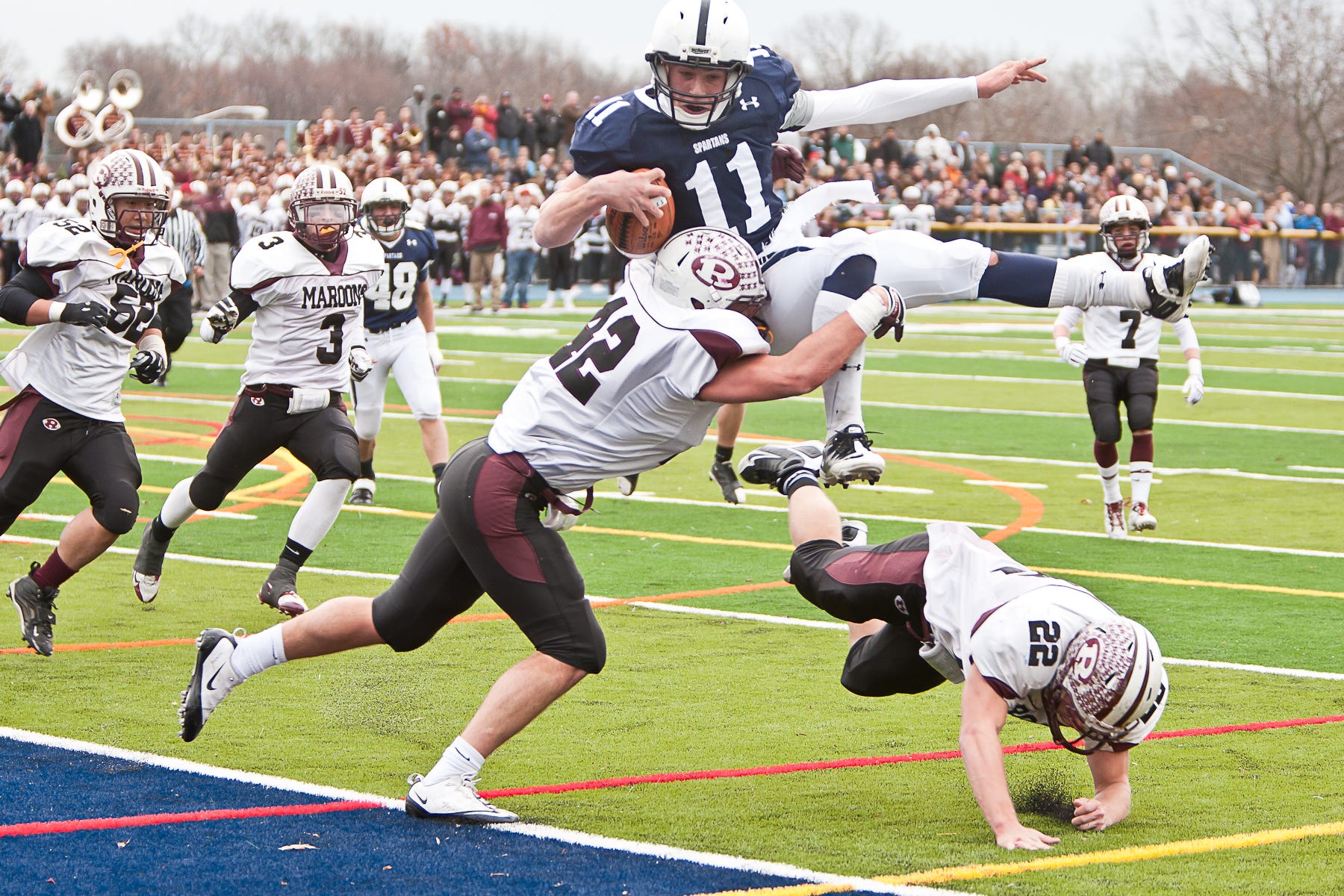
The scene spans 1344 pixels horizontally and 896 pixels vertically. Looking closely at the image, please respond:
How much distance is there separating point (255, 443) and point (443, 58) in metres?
70.9

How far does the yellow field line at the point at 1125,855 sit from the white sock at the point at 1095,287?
163cm

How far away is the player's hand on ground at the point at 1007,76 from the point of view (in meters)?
5.98

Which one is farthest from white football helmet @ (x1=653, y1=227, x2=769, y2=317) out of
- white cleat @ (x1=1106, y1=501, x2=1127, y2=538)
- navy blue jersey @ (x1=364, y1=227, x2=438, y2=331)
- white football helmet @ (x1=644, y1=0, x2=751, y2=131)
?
navy blue jersey @ (x1=364, y1=227, x2=438, y2=331)

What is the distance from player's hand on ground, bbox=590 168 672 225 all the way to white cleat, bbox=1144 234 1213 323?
1496mm

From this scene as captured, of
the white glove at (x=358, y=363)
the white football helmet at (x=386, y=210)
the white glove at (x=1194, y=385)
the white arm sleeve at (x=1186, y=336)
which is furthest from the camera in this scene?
the white arm sleeve at (x=1186, y=336)

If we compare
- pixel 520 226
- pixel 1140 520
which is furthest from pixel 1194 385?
pixel 520 226

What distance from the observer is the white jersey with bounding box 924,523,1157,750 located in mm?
4516

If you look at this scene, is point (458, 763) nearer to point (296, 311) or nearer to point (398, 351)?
point (296, 311)

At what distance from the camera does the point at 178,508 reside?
26.0 feet

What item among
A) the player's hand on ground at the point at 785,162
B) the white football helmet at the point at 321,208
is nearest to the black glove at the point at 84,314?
the white football helmet at the point at 321,208

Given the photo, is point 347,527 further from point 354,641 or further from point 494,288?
point 494,288

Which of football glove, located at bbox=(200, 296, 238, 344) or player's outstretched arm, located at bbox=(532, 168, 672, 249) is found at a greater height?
player's outstretched arm, located at bbox=(532, 168, 672, 249)

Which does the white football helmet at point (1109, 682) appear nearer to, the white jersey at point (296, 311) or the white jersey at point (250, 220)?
the white jersey at point (296, 311)

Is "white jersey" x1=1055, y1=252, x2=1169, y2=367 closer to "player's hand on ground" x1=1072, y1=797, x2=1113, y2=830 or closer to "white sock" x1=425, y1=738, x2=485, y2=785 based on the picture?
"player's hand on ground" x1=1072, y1=797, x2=1113, y2=830
